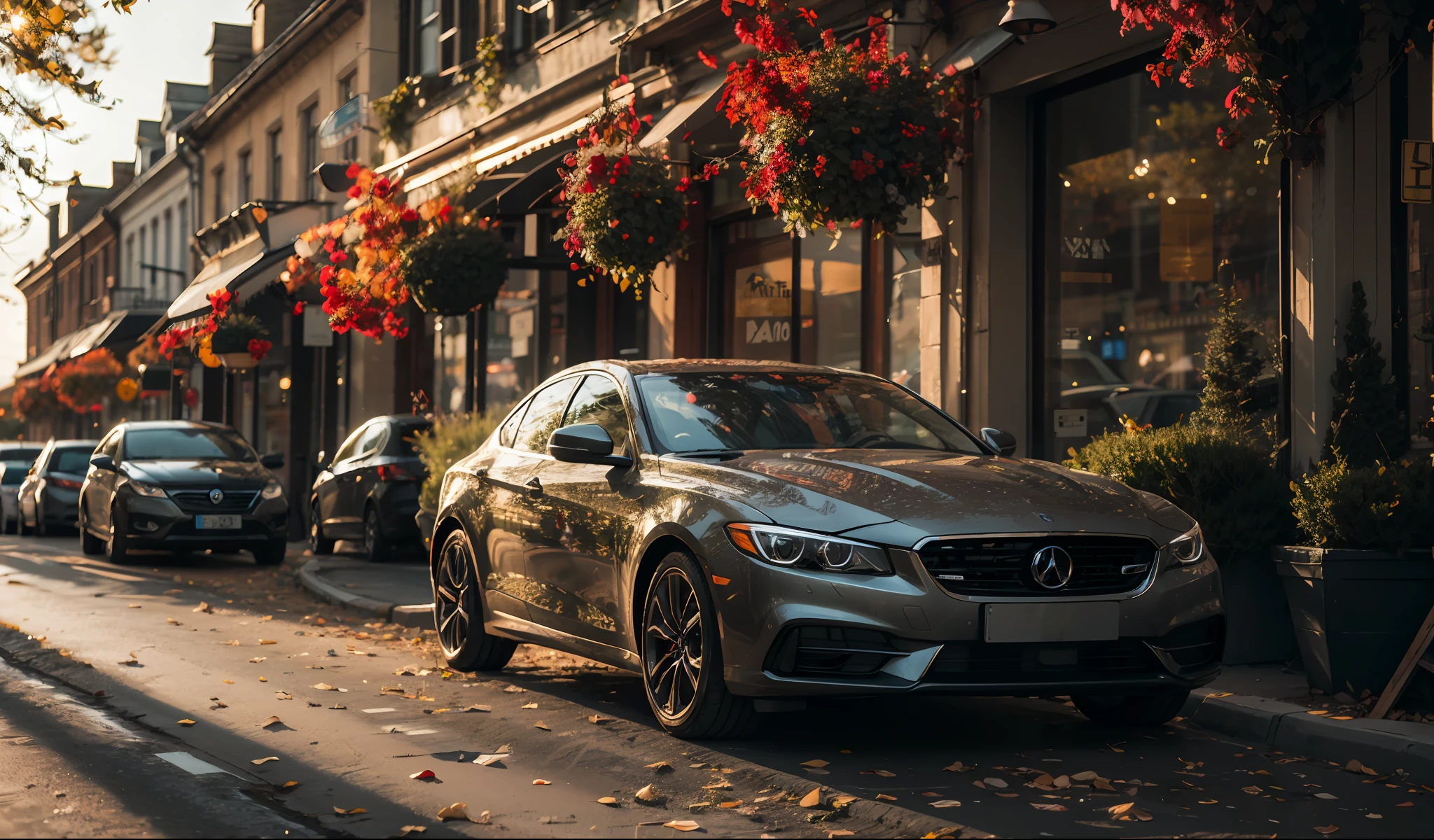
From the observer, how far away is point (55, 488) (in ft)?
82.6

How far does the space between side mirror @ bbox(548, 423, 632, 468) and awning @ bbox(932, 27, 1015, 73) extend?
530 cm

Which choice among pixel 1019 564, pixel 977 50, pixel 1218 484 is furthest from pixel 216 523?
pixel 1019 564

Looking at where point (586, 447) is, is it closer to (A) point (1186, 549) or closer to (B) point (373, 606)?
(A) point (1186, 549)

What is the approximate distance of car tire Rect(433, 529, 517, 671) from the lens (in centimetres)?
866

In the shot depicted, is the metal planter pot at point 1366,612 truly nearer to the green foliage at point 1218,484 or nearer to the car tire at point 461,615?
the green foliage at point 1218,484

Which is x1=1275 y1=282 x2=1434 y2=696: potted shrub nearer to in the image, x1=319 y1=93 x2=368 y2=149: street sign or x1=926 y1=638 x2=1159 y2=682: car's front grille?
x1=926 y1=638 x2=1159 y2=682: car's front grille

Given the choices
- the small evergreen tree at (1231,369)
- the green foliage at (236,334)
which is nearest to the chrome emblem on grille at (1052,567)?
the small evergreen tree at (1231,369)

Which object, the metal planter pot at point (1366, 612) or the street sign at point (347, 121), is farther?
the street sign at point (347, 121)

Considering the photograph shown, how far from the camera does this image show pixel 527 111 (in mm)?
20219

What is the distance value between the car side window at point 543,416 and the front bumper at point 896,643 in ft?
7.42

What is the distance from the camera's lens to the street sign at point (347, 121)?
1014 inches

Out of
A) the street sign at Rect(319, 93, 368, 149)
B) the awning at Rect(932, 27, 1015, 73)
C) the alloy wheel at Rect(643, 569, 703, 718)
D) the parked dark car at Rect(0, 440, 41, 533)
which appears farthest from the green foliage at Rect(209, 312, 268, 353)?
the alloy wheel at Rect(643, 569, 703, 718)

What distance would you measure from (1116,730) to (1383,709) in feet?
3.55

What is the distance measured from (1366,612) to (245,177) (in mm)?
30800
